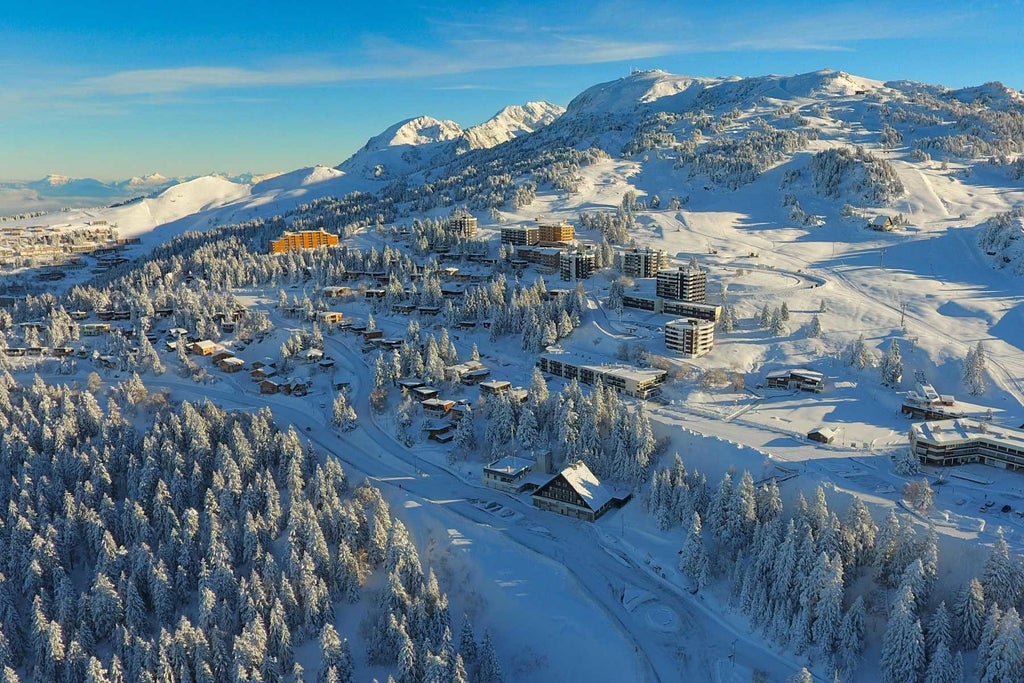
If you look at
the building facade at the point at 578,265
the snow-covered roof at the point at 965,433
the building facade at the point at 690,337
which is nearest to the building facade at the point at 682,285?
the building facade at the point at 690,337

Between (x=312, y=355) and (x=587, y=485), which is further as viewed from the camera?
(x=312, y=355)

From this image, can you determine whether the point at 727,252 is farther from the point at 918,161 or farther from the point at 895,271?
the point at 918,161

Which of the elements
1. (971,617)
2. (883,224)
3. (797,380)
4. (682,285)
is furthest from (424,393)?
(883,224)

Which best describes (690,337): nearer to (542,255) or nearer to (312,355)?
(542,255)

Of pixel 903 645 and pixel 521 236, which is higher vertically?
pixel 521 236

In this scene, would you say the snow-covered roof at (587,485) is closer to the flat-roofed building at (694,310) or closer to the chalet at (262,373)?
the flat-roofed building at (694,310)

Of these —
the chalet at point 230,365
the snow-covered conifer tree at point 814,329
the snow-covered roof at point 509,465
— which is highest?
the snow-covered conifer tree at point 814,329

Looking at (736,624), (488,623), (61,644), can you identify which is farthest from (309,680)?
(736,624)
